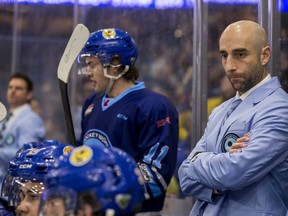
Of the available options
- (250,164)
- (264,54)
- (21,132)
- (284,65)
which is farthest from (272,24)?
(21,132)

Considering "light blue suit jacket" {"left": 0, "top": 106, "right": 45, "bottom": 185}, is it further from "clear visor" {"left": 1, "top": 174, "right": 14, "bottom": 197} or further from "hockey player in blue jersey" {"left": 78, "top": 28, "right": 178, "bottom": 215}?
"clear visor" {"left": 1, "top": 174, "right": 14, "bottom": 197}

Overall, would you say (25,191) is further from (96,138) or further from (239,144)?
(96,138)

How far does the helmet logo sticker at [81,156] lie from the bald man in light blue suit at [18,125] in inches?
106

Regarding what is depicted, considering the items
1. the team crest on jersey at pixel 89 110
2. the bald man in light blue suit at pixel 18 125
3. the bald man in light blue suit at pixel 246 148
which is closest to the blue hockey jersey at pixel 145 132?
the team crest on jersey at pixel 89 110

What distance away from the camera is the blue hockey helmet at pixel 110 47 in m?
3.14

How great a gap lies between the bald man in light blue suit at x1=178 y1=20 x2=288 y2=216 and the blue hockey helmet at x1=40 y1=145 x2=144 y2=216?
64 cm

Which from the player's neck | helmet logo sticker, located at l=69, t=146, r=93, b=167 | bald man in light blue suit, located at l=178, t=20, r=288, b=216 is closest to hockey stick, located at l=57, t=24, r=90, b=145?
the player's neck

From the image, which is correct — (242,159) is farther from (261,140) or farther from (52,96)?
(52,96)

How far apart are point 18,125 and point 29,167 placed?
2457 mm

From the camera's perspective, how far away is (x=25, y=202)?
2275mm

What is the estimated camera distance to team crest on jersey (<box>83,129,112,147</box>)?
3.08 meters

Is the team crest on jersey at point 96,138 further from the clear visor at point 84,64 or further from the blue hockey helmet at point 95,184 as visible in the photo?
the blue hockey helmet at point 95,184

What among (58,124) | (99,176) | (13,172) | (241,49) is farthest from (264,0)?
(58,124)

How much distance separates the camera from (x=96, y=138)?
3.12 meters
